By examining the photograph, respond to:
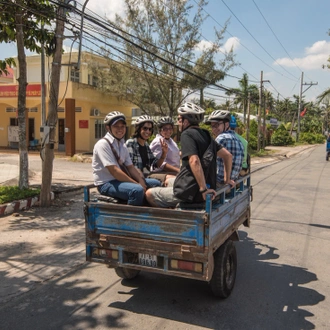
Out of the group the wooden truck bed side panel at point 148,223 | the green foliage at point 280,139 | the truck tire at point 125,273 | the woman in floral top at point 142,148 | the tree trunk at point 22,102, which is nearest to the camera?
the wooden truck bed side panel at point 148,223

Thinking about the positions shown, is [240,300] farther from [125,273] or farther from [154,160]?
[154,160]

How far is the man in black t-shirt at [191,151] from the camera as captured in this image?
3449mm

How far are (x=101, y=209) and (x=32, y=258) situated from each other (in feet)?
7.10

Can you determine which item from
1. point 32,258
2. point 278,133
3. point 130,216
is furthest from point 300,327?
point 278,133

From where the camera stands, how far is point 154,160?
17.7 feet

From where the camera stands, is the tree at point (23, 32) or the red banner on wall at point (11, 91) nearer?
the tree at point (23, 32)

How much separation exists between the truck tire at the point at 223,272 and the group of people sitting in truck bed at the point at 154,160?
0.67 m

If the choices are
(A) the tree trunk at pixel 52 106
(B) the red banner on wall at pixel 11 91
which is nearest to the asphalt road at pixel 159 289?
(A) the tree trunk at pixel 52 106

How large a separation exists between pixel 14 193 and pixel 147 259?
610 cm

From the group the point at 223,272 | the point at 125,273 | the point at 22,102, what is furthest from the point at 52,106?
the point at 223,272

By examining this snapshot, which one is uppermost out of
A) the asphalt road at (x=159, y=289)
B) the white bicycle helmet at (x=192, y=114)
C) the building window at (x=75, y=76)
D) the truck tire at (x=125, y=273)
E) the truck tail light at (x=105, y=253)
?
the building window at (x=75, y=76)

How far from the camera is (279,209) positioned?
27.0 ft

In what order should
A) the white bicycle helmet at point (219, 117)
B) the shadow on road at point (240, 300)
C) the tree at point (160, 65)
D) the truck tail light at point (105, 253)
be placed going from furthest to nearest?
the tree at point (160, 65) → the white bicycle helmet at point (219, 117) → the truck tail light at point (105, 253) → the shadow on road at point (240, 300)

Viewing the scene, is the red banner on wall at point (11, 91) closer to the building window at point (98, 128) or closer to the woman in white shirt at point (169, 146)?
the building window at point (98, 128)
